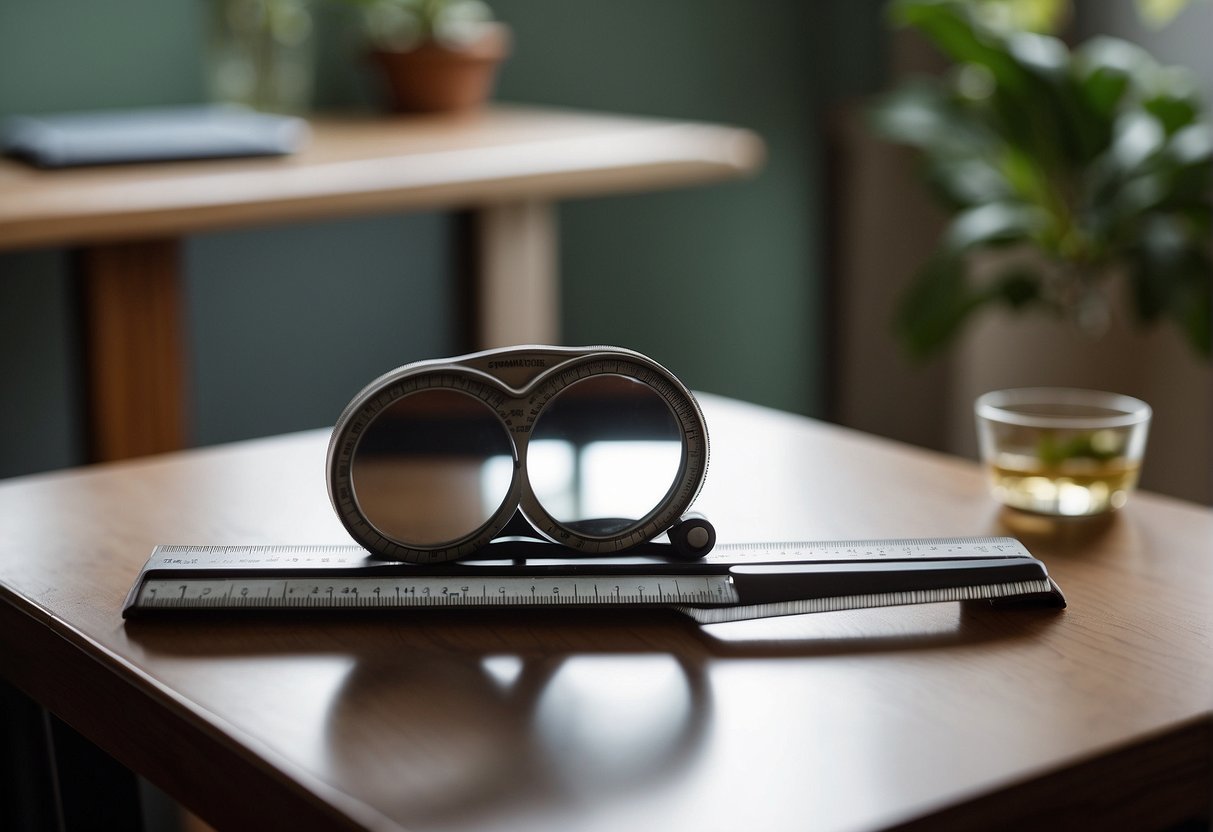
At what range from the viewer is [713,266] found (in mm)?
2998

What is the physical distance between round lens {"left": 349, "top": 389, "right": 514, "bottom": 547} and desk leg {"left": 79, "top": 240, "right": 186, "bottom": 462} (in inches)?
43.6

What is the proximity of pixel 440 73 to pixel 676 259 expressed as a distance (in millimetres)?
851

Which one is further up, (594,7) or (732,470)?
(594,7)

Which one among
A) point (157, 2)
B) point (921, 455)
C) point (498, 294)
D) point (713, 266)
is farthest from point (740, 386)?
point (921, 455)

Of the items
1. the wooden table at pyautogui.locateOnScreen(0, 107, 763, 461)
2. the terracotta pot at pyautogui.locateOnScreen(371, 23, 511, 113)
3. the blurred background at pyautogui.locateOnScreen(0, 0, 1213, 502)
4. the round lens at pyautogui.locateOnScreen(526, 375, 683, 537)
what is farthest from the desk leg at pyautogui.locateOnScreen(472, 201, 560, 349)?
the round lens at pyautogui.locateOnScreen(526, 375, 683, 537)

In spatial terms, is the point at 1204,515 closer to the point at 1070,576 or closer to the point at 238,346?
the point at 1070,576

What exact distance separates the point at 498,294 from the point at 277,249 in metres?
0.49

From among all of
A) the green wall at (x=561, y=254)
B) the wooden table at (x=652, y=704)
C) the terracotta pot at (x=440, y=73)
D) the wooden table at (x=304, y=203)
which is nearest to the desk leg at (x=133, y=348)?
the wooden table at (x=304, y=203)

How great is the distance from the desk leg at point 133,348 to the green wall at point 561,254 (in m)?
0.40

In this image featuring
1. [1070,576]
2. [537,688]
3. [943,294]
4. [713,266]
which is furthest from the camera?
[713,266]

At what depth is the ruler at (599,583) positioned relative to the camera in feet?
2.50

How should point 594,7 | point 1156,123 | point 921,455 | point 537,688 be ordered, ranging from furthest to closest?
point 594,7 → point 1156,123 → point 921,455 → point 537,688

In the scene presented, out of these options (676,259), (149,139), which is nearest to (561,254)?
(676,259)

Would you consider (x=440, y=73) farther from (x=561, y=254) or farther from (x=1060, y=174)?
(x=1060, y=174)
